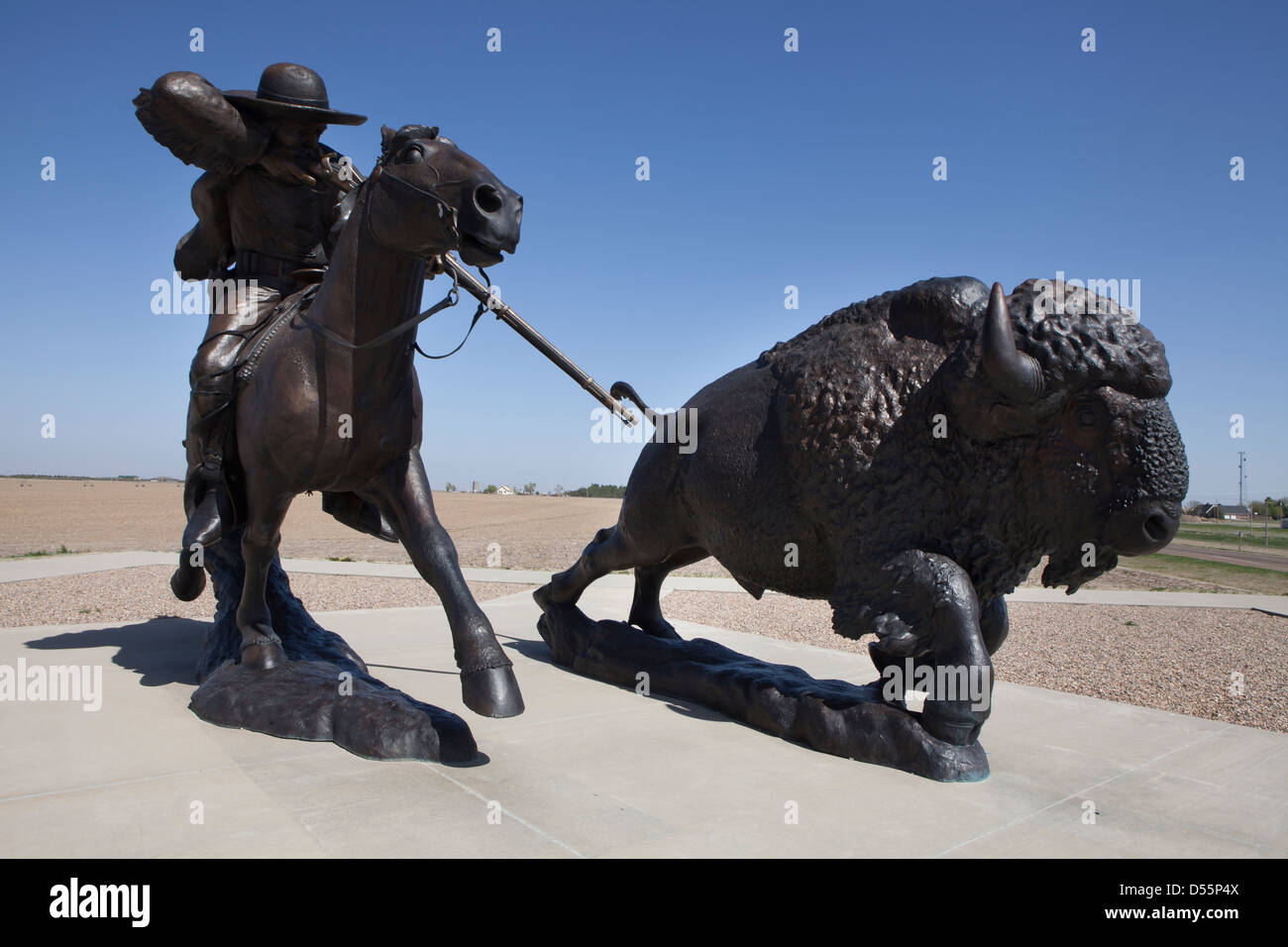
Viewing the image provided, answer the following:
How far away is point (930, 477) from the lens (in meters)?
3.73

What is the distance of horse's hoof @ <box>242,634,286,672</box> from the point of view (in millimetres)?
4312

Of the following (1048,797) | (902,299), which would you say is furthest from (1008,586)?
(902,299)

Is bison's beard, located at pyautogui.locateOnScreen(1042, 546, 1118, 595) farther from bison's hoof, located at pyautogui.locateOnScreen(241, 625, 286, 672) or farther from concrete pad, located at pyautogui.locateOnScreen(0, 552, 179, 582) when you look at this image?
concrete pad, located at pyautogui.locateOnScreen(0, 552, 179, 582)

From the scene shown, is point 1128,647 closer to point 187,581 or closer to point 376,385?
point 376,385

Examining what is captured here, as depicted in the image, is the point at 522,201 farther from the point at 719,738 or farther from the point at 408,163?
the point at 719,738

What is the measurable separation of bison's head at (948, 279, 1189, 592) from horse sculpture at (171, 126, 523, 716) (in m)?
2.01

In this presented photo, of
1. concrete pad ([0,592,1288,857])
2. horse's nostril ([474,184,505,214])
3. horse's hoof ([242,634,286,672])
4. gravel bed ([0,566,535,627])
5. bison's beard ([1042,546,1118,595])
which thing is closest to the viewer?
concrete pad ([0,592,1288,857])

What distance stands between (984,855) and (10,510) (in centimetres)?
3366

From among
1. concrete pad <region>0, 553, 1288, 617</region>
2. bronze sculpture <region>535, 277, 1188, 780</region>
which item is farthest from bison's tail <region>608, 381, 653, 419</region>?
concrete pad <region>0, 553, 1288, 617</region>

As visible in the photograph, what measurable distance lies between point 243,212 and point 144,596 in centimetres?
640
